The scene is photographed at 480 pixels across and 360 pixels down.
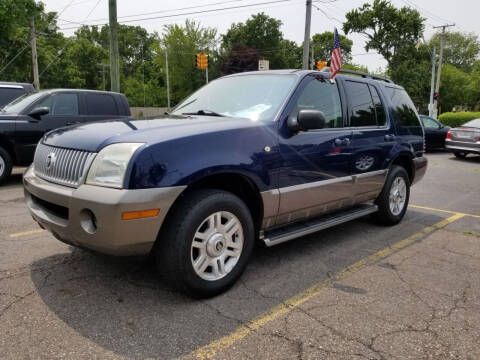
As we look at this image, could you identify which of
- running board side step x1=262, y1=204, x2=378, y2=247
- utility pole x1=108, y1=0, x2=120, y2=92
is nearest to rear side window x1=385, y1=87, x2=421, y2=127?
running board side step x1=262, y1=204, x2=378, y2=247

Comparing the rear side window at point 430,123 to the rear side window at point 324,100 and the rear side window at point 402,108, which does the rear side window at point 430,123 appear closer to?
the rear side window at point 402,108

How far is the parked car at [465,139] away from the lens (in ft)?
43.5

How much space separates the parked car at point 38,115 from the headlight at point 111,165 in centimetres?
555

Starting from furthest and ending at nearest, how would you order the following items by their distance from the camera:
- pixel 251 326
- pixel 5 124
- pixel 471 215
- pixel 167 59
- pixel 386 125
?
1. pixel 167 59
2. pixel 5 124
3. pixel 471 215
4. pixel 386 125
5. pixel 251 326

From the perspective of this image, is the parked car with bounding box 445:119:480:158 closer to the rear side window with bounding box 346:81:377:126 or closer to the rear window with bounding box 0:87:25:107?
the rear side window with bounding box 346:81:377:126

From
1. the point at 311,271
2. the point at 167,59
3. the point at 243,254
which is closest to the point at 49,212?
the point at 243,254

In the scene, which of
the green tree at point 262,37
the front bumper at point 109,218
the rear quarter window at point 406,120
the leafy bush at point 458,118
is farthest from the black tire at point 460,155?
the green tree at point 262,37

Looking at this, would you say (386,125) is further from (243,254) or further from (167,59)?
(167,59)

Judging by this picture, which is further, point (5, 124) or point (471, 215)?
point (5, 124)

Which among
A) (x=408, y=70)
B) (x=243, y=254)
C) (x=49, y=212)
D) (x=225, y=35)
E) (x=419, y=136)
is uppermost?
(x=225, y=35)

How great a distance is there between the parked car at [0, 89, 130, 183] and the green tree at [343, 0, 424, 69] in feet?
133

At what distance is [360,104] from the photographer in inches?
182

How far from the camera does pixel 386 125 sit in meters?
4.96

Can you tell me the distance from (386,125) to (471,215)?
240cm
